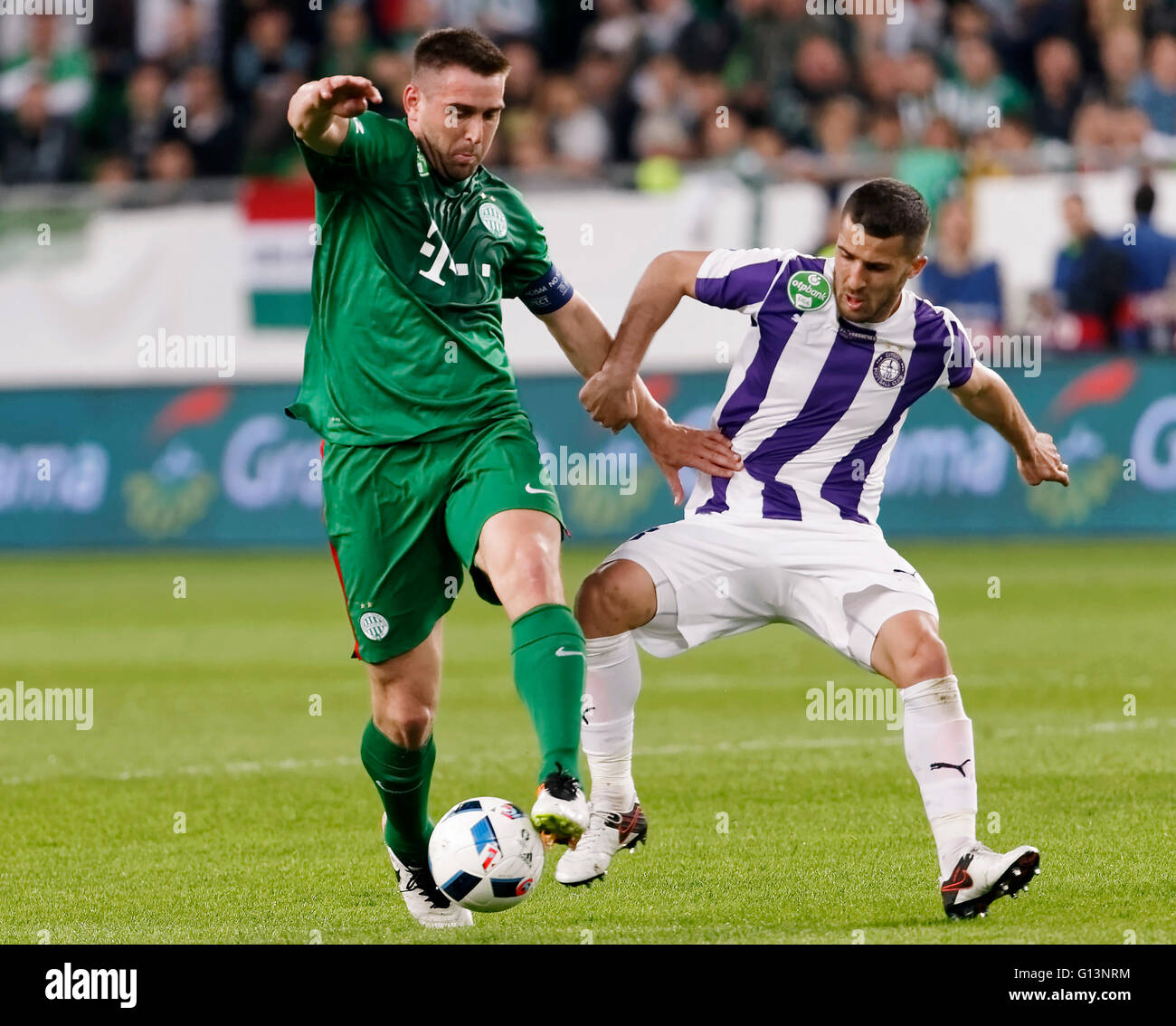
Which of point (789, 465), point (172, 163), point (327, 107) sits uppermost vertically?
point (172, 163)

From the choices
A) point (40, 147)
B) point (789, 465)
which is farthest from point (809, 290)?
point (40, 147)

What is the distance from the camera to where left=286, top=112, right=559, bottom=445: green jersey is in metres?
5.15

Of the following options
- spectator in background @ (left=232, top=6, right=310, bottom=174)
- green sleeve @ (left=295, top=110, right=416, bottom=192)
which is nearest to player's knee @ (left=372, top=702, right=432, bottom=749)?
green sleeve @ (left=295, top=110, right=416, bottom=192)

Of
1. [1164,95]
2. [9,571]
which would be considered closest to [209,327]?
[9,571]

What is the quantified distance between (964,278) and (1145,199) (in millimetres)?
1535

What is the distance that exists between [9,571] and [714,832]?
34.6 feet

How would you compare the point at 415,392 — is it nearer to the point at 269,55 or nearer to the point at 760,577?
the point at 760,577

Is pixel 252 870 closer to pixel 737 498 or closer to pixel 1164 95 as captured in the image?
pixel 737 498

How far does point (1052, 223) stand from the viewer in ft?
50.8

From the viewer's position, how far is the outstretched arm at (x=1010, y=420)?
5672 millimetres

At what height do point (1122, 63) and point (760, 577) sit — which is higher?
point (1122, 63)

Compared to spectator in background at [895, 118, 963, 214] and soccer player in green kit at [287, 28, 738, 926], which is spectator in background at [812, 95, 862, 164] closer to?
spectator in background at [895, 118, 963, 214]

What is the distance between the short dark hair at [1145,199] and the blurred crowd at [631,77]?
4.41 ft

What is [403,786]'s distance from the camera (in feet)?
17.7
